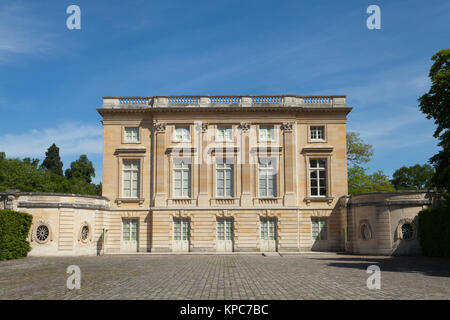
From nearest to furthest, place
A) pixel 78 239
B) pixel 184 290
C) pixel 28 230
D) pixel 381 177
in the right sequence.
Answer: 1. pixel 184 290
2. pixel 28 230
3. pixel 78 239
4. pixel 381 177

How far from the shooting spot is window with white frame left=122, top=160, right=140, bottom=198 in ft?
108

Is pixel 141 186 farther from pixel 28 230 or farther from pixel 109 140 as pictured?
pixel 28 230

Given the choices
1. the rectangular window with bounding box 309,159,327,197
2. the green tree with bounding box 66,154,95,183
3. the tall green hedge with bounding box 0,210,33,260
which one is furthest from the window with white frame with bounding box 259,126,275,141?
the green tree with bounding box 66,154,95,183

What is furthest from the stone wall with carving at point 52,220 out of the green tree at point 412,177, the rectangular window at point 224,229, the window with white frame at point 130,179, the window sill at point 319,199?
the green tree at point 412,177

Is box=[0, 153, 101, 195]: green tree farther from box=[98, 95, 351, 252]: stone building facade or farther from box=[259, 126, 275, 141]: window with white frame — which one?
box=[259, 126, 275, 141]: window with white frame

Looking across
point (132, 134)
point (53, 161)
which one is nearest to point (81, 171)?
point (53, 161)

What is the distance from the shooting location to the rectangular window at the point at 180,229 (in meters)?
32.0

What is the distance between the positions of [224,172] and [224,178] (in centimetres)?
44

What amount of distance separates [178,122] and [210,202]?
6.43m

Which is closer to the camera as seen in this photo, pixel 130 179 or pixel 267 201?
pixel 267 201

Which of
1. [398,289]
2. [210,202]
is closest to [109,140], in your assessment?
[210,202]

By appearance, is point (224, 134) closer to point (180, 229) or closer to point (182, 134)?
point (182, 134)

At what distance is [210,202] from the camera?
32156 mm

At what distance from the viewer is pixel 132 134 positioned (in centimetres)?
3353
